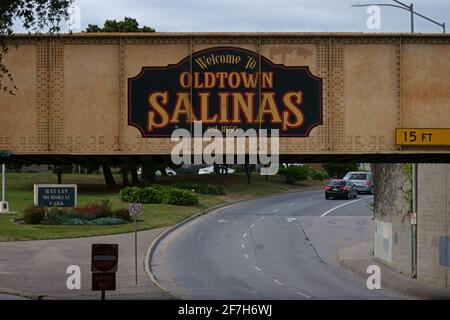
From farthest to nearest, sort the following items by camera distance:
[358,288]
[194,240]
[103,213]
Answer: [103,213] < [194,240] < [358,288]

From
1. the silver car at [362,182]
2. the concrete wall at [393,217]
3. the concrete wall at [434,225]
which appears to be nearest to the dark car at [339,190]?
the silver car at [362,182]

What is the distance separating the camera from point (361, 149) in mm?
20391

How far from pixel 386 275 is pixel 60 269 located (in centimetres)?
1442

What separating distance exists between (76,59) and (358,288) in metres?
16.0

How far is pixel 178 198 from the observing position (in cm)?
5972

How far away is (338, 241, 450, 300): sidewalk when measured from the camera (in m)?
28.8

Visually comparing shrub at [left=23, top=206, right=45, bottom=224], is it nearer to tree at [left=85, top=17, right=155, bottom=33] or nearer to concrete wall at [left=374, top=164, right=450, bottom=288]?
concrete wall at [left=374, top=164, right=450, bottom=288]

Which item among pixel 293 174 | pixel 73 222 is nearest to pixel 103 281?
pixel 73 222

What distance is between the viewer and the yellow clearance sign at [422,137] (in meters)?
20.1

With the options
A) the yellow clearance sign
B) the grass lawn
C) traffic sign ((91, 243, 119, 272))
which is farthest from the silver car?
the yellow clearance sign

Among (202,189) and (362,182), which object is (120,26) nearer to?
(202,189)

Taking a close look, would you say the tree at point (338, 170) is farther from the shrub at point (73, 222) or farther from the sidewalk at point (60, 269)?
the sidewalk at point (60, 269)
